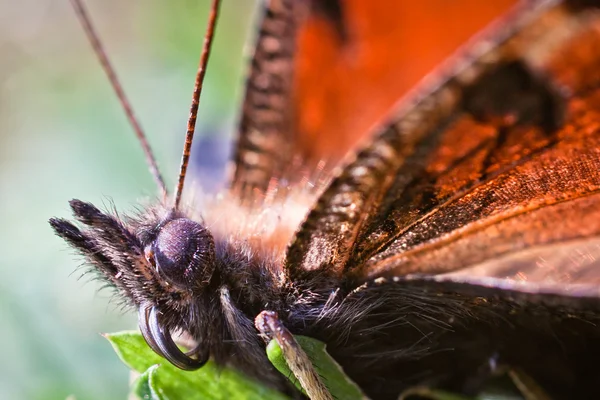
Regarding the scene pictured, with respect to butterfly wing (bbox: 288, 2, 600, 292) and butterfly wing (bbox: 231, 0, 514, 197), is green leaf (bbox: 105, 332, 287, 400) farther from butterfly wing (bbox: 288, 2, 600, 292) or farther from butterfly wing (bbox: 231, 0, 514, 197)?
butterfly wing (bbox: 231, 0, 514, 197)

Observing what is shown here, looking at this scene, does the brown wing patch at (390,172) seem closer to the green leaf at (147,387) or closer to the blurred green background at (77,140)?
the green leaf at (147,387)

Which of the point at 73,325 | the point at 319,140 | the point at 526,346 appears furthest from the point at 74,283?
the point at 526,346

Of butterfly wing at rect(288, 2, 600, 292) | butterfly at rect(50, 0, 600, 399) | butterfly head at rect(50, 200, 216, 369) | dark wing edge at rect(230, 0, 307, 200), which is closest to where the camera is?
butterfly wing at rect(288, 2, 600, 292)

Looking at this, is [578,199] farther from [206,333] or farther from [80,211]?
A: [80,211]

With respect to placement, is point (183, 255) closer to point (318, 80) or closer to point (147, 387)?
point (147, 387)

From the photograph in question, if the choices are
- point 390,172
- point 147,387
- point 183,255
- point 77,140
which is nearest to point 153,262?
point 183,255

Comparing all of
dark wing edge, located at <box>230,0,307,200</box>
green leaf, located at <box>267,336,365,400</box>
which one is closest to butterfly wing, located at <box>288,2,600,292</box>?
green leaf, located at <box>267,336,365,400</box>

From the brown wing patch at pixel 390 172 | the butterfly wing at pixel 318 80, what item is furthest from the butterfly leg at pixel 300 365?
the butterfly wing at pixel 318 80
